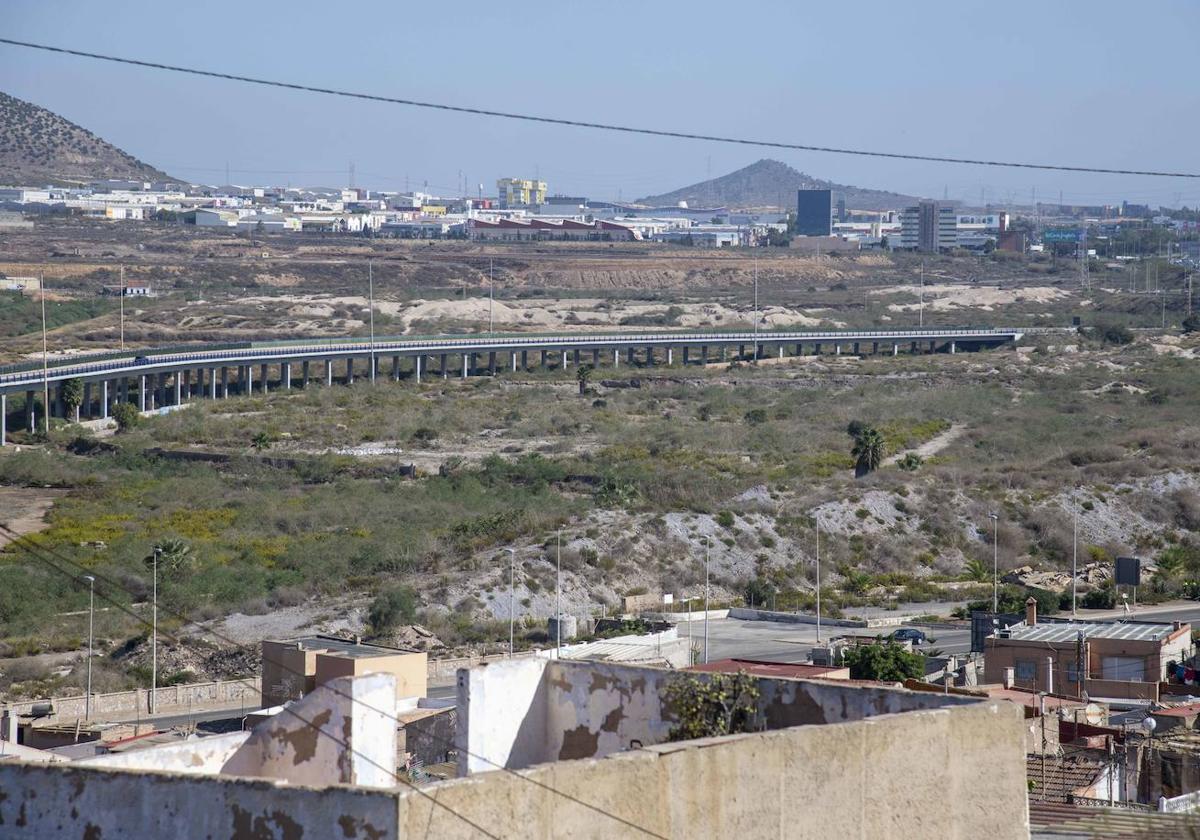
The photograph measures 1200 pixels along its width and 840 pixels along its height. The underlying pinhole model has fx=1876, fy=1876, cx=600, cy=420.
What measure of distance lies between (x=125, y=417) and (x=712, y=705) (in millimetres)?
59696

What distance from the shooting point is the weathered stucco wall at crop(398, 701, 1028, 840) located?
26.5ft

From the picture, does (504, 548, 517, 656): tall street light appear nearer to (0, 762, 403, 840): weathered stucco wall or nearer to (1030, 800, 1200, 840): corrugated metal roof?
(1030, 800, 1200, 840): corrugated metal roof

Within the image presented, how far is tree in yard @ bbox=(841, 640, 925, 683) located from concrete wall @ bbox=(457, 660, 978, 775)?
12225 mm

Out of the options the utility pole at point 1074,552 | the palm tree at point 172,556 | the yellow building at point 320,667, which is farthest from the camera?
the palm tree at point 172,556

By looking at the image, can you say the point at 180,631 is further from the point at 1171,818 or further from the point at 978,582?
the point at 1171,818

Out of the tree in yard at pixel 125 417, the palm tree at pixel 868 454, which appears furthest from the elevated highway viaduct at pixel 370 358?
the palm tree at pixel 868 454

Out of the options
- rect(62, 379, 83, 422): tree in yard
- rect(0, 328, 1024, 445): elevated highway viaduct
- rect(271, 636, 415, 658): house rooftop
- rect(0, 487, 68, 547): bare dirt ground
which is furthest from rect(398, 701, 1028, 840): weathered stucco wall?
rect(62, 379, 83, 422): tree in yard

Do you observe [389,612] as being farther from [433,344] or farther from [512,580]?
[433,344]

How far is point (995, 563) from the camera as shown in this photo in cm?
3931

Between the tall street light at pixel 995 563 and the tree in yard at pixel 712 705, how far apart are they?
77.3 ft

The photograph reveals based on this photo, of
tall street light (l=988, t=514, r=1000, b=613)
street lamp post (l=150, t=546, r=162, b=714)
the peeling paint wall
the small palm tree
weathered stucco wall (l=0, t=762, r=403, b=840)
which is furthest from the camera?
the small palm tree

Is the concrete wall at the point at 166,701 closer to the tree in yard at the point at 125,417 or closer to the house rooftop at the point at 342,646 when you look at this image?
the house rooftop at the point at 342,646

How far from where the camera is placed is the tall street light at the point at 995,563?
34969mm

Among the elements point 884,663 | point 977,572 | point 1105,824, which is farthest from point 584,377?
point 1105,824
